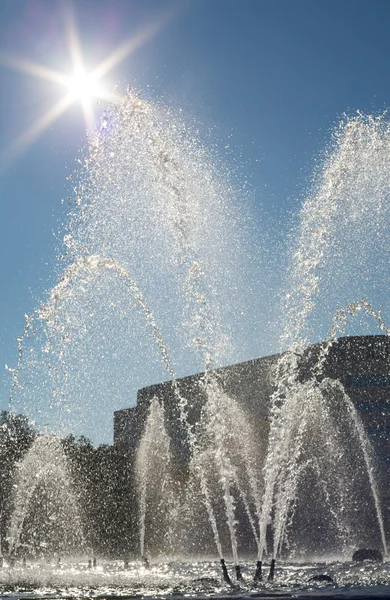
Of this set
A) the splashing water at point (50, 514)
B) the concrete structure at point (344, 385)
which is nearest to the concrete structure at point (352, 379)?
the concrete structure at point (344, 385)

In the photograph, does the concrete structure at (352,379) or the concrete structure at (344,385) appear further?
the concrete structure at (352,379)

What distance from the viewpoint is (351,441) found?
76.9 metres

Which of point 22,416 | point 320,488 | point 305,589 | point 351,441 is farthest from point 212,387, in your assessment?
point 351,441

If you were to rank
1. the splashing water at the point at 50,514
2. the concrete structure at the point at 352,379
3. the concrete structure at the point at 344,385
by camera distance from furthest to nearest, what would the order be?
the concrete structure at the point at 352,379, the concrete structure at the point at 344,385, the splashing water at the point at 50,514

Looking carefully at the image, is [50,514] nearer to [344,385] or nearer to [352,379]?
[344,385]

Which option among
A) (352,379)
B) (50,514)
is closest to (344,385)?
(352,379)

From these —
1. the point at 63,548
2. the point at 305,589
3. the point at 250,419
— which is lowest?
the point at 305,589

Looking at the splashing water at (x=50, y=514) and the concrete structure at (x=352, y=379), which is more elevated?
the concrete structure at (x=352, y=379)

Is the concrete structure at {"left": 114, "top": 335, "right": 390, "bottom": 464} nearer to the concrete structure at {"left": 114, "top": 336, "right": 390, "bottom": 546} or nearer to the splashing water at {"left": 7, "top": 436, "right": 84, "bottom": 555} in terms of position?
the concrete structure at {"left": 114, "top": 336, "right": 390, "bottom": 546}

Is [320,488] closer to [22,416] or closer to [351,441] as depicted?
[351,441]

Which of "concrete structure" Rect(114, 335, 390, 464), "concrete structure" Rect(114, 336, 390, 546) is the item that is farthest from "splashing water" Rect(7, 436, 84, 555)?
"concrete structure" Rect(114, 335, 390, 464)

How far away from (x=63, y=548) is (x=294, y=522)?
1987 centimetres

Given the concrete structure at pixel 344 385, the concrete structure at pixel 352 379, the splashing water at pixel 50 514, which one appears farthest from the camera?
the concrete structure at pixel 352 379

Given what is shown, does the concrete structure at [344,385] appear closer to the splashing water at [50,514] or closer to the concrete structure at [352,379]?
the concrete structure at [352,379]
